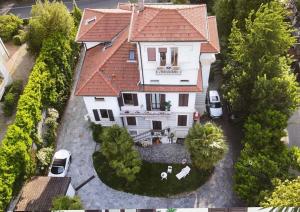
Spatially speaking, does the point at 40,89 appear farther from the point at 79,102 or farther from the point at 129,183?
the point at 129,183

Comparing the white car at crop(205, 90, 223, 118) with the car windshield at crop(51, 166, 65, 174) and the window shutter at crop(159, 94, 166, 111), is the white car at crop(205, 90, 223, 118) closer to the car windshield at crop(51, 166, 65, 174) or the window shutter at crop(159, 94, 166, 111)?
the window shutter at crop(159, 94, 166, 111)

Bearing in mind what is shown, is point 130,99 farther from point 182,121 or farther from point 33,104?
point 33,104

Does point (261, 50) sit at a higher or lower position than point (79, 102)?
higher

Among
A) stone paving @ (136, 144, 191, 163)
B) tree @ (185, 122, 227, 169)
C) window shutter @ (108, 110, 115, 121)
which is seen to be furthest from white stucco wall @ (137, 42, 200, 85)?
stone paving @ (136, 144, 191, 163)

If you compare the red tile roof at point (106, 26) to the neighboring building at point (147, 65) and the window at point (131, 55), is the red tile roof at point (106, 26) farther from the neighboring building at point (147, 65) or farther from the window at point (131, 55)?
the window at point (131, 55)

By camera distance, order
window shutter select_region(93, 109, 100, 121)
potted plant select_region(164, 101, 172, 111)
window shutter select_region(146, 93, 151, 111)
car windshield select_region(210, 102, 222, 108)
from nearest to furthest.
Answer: window shutter select_region(146, 93, 151, 111)
potted plant select_region(164, 101, 172, 111)
window shutter select_region(93, 109, 100, 121)
car windshield select_region(210, 102, 222, 108)

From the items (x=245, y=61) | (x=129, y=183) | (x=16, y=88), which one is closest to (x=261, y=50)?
(x=245, y=61)

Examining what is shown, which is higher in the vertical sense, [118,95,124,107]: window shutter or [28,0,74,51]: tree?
[28,0,74,51]: tree

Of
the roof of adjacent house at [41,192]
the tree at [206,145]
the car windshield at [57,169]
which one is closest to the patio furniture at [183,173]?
the tree at [206,145]
